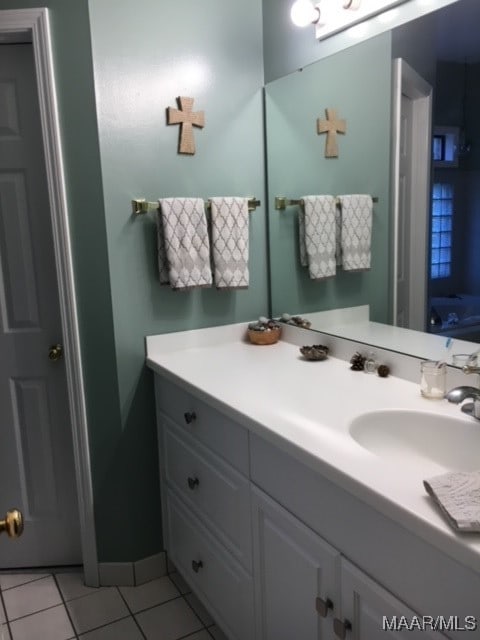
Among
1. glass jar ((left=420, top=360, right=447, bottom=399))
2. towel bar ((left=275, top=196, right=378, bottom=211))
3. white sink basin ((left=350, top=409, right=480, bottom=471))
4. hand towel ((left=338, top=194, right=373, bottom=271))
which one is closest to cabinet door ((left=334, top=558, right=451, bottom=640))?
white sink basin ((left=350, top=409, right=480, bottom=471))

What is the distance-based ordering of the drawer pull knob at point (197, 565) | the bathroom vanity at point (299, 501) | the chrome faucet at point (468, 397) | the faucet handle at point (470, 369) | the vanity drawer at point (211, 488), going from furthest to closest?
the drawer pull knob at point (197, 565), the vanity drawer at point (211, 488), the faucet handle at point (470, 369), the chrome faucet at point (468, 397), the bathroom vanity at point (299, 501)

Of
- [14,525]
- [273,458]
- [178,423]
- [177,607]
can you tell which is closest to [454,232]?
[273,458]

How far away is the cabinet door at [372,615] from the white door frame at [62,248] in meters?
1.17

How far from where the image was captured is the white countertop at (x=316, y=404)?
90 centimetres

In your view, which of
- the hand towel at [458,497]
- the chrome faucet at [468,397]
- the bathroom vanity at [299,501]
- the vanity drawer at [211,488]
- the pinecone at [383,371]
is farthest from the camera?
the pinecone at [383,371]

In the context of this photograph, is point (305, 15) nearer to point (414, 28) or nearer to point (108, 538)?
point (414, 28)

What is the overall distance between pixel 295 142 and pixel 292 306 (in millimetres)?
638

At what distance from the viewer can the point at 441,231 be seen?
1.50 metres

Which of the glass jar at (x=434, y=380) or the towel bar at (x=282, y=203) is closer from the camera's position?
the glass jar at (x=434, y=380)

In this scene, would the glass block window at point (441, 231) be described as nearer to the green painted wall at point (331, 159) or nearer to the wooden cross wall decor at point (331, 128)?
the green painted wall at point (331, 159)

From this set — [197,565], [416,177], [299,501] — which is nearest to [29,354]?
[197,565]

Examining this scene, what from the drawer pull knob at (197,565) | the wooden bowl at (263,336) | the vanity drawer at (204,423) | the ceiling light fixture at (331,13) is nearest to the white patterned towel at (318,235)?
the wooden bowl at (263,336)

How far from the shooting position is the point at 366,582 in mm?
1009

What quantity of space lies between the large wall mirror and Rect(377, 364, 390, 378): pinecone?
154 millimetres
